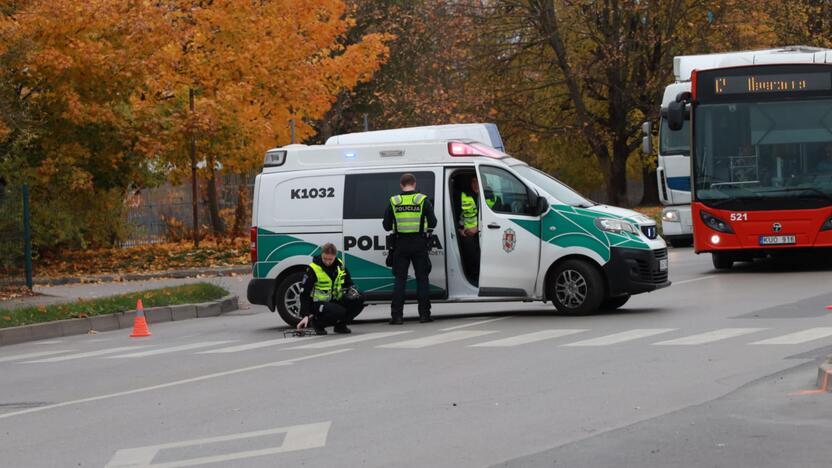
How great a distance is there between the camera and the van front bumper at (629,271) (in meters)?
16.8

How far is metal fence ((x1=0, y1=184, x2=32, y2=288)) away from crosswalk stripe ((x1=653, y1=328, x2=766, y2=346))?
13753mm

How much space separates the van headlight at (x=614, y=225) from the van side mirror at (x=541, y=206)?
608mm

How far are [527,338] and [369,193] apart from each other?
3692 millimetres

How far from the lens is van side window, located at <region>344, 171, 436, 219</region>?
1778cm

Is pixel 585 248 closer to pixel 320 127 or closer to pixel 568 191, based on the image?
pixel 568 191

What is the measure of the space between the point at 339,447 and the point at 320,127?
145 ft

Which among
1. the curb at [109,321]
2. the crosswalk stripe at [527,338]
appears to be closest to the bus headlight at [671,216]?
the curb at [109,321]

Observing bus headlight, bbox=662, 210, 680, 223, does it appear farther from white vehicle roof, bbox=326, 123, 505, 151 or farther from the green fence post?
the green fence post

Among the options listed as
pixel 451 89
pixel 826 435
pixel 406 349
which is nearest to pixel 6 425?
pixel 406 349

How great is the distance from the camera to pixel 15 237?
24.8m

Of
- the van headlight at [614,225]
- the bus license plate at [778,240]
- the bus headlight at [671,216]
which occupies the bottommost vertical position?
the bus license plate at [778,240]

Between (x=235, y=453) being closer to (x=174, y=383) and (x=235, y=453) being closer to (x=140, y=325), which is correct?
(x=174, y=383)

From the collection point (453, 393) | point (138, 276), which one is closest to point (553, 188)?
point (453, 393)

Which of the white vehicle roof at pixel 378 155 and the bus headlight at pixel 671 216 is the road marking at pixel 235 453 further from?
the bus headlight at pixel 671 216
